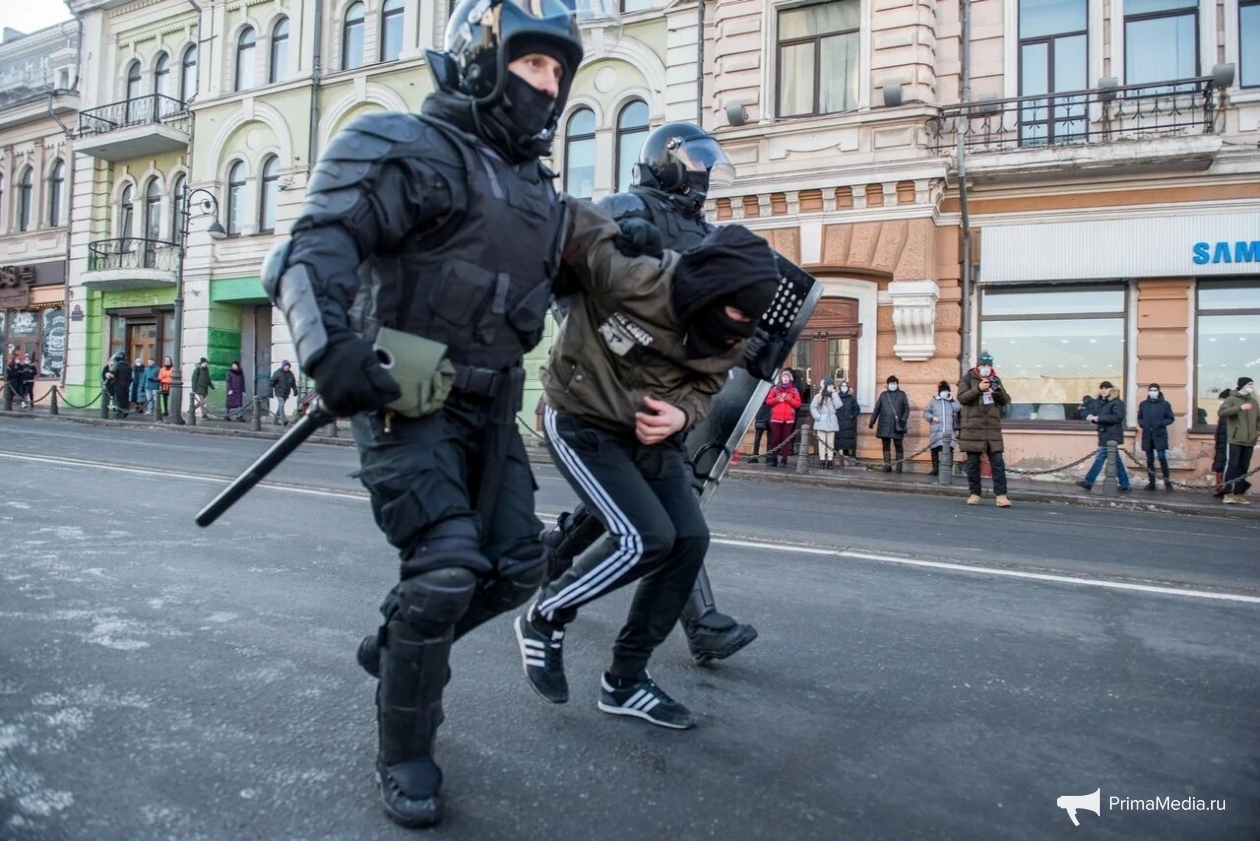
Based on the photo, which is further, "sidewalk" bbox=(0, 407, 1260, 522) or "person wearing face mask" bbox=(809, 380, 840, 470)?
"person wearing face mask" bbox=(809, 380, 840, 470)

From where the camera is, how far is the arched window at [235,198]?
25250 millimetres

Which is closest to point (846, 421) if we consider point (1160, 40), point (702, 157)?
point (1160, 40)

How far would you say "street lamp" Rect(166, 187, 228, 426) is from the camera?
2180 centimetres

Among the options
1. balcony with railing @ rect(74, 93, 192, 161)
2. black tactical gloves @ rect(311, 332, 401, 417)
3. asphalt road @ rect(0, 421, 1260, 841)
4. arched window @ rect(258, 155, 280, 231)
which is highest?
balcony with railing @ rect(74, 93, 192, 161)

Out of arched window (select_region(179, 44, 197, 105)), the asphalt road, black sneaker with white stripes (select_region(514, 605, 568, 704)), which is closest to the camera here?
the asphalt road

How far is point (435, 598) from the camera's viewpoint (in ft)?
6.99

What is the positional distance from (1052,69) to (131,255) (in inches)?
960

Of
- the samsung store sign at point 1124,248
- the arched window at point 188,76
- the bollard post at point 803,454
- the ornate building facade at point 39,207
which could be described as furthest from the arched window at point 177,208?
the samsung store sign at point 1124,248

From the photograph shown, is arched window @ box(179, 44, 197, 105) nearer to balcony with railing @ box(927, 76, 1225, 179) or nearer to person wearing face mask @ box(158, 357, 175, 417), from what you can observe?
person wearing face mask @ box(158, 357, 175, 417)

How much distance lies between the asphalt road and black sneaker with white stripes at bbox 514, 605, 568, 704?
3.9 inches

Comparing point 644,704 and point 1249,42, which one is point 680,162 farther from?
point 1249,42

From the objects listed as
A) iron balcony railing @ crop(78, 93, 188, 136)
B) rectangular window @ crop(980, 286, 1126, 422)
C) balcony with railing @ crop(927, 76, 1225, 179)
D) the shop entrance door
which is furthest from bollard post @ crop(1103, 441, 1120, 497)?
iron balcony railing @ crop(78, 93, 188, 136)

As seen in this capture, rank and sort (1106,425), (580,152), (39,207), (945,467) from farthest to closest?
(39,207)
(580,152)
(1106,425)
(945,467)

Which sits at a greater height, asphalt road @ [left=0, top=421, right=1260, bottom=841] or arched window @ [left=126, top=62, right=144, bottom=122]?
arched window @ [left=126, top=62, right=144, bottom=122]
